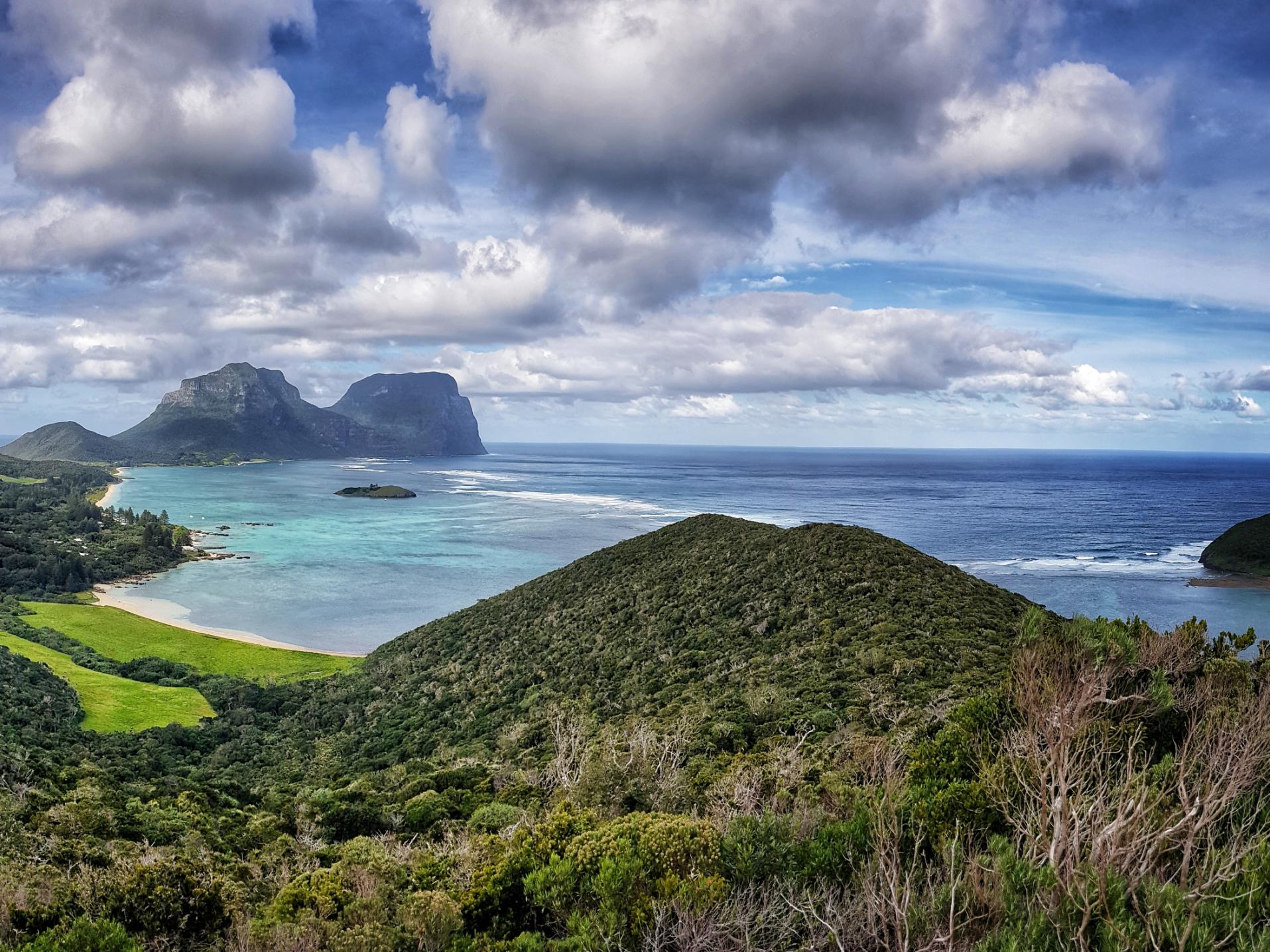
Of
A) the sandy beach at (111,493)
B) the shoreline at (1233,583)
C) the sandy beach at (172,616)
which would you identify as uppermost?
the sandy beach at (111,493)

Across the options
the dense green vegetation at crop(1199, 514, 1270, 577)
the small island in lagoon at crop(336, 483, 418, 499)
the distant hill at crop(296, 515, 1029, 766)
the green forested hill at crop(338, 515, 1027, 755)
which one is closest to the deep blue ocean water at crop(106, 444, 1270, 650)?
the dense green vegetation at crop(1199, 514, 1270, 577)

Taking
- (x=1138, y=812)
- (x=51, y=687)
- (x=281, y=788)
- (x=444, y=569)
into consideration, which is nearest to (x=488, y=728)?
(x=281, y=788)

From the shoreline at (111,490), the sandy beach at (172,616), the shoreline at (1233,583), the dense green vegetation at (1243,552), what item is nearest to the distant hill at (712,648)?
the sandy beach at (172,616)

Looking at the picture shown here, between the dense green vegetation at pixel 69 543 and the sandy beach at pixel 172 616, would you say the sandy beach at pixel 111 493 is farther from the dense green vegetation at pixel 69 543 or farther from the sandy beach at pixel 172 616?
the sandy beach at pixel 172 616

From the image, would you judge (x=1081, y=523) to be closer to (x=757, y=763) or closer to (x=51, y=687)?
(x=757, y=763)

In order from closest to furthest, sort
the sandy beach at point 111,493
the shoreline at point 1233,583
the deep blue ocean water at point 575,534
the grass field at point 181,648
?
the grass field at point 181,648 < the deep blue ocean water at point 575,534 < the shoreline at point 1233,583 < the sandy beach at point 111,493

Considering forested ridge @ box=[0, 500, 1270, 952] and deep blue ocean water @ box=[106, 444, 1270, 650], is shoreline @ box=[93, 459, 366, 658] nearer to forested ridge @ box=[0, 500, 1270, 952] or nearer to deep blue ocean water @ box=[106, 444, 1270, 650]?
deep blue ocean water @ box=[106, 444, 1270, 650]

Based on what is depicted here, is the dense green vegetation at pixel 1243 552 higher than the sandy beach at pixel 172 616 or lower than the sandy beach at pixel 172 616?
higher
